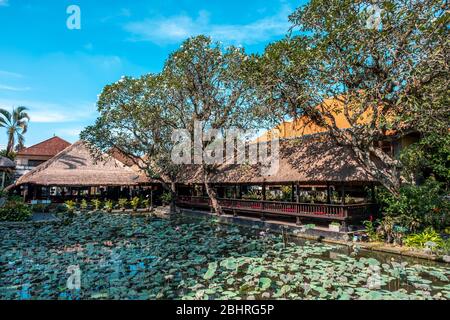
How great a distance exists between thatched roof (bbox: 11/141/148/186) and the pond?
1240 centimetres

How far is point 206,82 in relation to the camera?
18453 millimetres

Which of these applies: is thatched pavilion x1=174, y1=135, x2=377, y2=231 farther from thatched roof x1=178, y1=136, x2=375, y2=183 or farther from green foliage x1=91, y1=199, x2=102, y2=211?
green foliage x1=91, y1=199, x2=102, y2=211

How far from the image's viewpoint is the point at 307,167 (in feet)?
48.2

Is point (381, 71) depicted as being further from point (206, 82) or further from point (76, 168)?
point (76, 168)

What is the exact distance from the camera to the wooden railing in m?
12.4

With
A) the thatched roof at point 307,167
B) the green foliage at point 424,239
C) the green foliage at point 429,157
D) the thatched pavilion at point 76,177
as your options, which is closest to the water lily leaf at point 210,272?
the green foliage at point 424,239

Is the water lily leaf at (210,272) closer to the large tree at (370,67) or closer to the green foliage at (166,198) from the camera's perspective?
the large tree at (370,67)

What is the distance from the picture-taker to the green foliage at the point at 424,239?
31.1ft

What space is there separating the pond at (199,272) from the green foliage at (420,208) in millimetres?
2005

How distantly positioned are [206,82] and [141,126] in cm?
560

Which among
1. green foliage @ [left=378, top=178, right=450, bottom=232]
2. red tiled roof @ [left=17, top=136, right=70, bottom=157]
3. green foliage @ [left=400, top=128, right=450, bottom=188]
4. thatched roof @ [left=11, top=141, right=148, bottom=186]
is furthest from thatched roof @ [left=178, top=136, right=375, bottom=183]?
red tiled roof @ [left=17, top=136, right=70, bottom=157]

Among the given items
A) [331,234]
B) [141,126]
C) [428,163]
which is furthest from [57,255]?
[428,163]

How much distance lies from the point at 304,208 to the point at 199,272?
793 centimetres

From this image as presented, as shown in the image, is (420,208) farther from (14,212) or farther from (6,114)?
(6,114)
